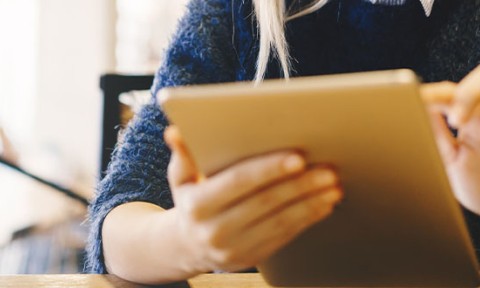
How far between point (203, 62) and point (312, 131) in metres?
0.40

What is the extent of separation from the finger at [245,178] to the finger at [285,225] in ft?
0.07

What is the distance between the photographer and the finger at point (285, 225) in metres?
0.41

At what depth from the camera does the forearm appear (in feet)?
1.68

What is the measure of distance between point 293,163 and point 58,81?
244 cm

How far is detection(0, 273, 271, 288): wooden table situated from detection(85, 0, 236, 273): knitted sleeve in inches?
2.1

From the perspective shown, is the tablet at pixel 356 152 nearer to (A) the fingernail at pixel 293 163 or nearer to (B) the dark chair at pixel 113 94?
(A) the fingernail at pixel 293 163

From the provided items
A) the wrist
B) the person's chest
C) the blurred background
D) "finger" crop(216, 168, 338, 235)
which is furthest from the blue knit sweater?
the blurred background

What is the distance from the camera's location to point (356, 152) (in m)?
0.39

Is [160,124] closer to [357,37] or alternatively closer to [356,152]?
[357,37]

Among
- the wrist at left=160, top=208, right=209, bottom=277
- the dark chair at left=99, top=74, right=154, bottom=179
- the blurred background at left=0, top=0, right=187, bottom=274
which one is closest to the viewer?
the wrist at left=160, top=208, right=209, bottom=277

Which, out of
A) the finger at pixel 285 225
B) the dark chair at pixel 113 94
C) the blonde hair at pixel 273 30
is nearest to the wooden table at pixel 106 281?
the finger at pixel 285 225

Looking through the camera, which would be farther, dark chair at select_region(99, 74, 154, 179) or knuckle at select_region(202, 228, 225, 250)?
dark chair at select_region(99, 74, 154, 179)

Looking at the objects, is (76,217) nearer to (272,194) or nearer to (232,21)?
(232,21)

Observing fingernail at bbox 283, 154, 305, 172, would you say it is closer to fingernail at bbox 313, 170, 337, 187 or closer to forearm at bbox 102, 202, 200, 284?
fingernail at bbox 313, 170, 337, 187
